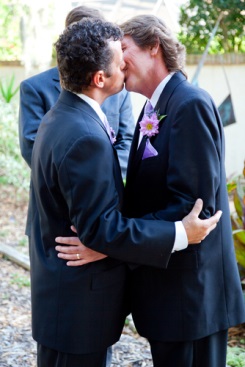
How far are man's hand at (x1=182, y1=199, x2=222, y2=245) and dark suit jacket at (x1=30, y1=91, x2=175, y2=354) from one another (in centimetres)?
8

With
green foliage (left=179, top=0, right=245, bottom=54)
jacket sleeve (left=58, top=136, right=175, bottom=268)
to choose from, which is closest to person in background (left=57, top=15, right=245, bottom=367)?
jacket sleeve (left=58, top=136, right=175, bottom=268)

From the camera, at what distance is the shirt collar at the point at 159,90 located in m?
2.77

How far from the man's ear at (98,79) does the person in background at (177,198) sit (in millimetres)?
286

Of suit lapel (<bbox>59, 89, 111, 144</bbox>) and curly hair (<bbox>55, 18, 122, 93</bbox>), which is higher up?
curly hair (<bbox>55, 18, 122, 93</bbox>)

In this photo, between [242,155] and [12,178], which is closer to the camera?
[12,178]

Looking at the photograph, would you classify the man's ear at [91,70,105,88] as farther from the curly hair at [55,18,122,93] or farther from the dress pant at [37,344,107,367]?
the dress pant at [37,344,107,367]

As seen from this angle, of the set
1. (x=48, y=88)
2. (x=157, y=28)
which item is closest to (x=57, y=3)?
A: (x=48, y=88)

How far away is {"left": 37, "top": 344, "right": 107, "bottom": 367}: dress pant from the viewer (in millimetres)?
2617

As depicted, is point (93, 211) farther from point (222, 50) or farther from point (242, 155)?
point (222, 50)

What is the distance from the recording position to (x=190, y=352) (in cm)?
271

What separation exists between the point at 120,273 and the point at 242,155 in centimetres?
782

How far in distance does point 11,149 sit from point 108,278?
6.05m

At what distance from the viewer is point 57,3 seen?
10086 mm

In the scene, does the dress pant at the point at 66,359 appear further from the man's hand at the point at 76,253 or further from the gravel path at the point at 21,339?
the gravel path at the point at 21,339
